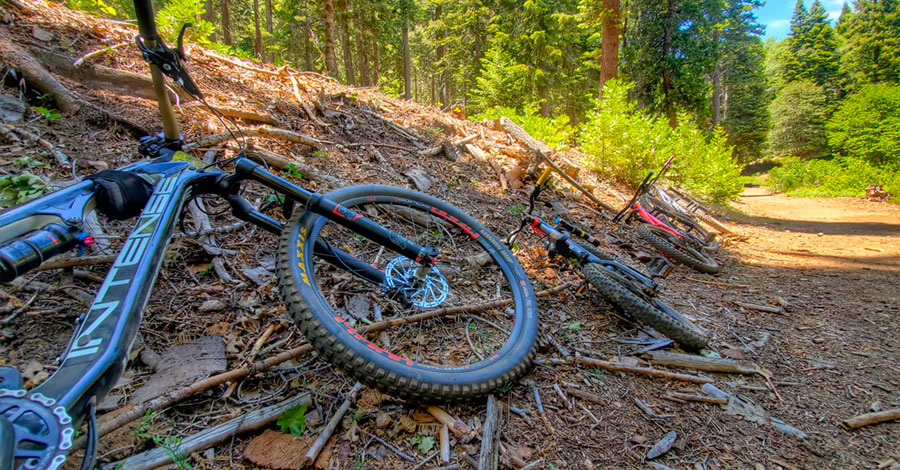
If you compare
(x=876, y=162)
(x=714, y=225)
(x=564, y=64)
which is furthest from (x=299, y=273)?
(x=876, y=162)

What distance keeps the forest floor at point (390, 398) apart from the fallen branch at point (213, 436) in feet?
0.16

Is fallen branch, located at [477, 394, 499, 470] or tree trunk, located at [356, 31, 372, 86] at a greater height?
tree trunk, located at [356, 31, 372, 86]

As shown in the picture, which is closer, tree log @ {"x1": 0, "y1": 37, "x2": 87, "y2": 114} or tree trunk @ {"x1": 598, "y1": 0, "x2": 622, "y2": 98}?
tree log @ {"x1": 0, "y1": 37, "x2": 87, "y2": 114}

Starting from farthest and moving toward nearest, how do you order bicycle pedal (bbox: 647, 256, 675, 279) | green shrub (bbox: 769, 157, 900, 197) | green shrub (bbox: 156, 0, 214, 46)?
green shrub (bbox: 769, 157, 900, 197), green shrub (bbox: 156, 0, 214, 46), bicycle pedal (bbox: 647, 256, 675, 279)

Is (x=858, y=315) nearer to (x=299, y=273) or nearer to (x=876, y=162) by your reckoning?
(x=299, y=273)

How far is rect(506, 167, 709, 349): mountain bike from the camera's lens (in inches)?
108

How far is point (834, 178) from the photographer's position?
19891 mm

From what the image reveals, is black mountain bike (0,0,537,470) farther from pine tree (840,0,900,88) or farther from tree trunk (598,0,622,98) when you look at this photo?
pine tree (840,0,900,88)

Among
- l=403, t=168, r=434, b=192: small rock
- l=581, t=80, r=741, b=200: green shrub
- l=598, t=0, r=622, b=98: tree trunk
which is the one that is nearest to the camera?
l=403, t=168, r=434, b=192: small rock

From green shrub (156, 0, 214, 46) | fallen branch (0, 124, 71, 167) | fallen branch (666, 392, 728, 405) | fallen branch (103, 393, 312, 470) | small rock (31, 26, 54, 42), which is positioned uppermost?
green shrub (156, 0, 214, 46)

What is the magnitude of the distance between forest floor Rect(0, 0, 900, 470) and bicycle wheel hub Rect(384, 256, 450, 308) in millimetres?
648

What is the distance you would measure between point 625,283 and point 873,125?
99.8 feet

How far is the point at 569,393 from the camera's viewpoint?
7.13ft


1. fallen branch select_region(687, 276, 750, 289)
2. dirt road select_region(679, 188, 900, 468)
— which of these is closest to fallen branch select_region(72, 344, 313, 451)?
dirt road select_region(679, 188, 900, 468)
